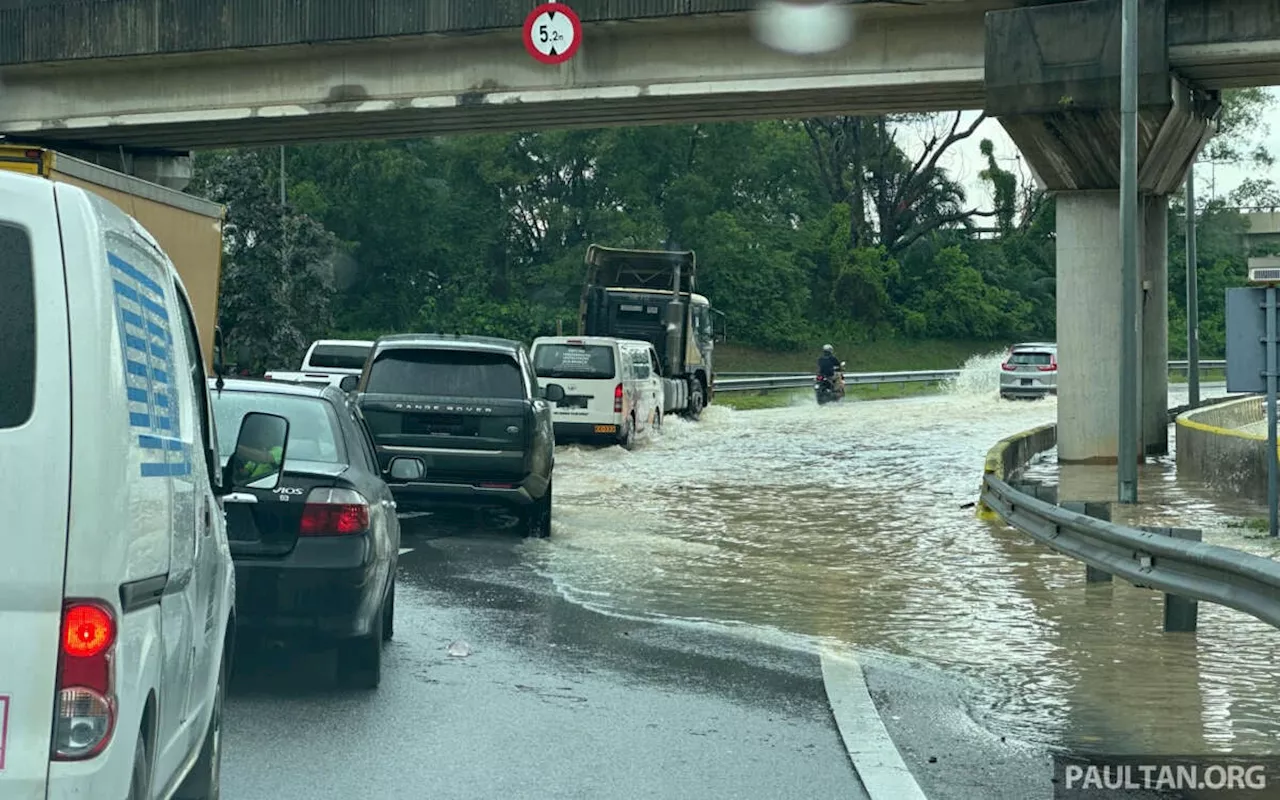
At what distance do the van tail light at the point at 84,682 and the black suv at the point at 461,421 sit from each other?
40.1ft

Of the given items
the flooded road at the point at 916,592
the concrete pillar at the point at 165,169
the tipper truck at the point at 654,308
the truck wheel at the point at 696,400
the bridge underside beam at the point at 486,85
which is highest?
the bridge underside beam at the point at 486,85

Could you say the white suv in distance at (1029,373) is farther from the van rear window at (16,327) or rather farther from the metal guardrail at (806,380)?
the van rear window at (16,327)

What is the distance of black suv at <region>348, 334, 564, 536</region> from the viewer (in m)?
16.8

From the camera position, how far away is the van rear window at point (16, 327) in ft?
13.9

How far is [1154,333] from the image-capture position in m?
32.5

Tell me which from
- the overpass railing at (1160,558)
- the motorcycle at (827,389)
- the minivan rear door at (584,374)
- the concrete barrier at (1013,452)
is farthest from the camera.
A: the motorcycle at (827,389)

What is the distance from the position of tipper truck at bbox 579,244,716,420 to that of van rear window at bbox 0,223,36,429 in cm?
3581

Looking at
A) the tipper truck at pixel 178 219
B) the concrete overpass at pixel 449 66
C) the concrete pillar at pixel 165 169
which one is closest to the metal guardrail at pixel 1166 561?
the tipper truck at pixel 178 219

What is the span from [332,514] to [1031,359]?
46.6 m

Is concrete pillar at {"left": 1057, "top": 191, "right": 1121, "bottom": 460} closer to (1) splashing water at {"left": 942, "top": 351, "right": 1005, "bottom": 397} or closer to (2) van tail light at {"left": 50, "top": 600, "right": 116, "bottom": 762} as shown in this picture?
(2) van tail light at {"left": 50, "top": 600, "right": 116, "bottom": 762}

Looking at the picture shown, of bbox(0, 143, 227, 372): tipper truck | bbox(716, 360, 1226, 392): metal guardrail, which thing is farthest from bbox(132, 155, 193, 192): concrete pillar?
bbox(716, 360, 1226, 392): metal guardrail

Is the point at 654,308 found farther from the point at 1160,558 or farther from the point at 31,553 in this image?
the point at 31,553

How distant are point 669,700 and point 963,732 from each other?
4.77 ft

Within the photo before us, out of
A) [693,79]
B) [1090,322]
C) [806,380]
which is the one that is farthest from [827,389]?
[1090,322]
